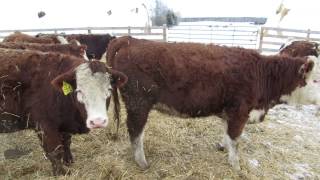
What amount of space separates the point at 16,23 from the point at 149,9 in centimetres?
1073

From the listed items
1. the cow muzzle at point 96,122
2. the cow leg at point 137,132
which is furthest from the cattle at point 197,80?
the cow muzzle at point 96,122

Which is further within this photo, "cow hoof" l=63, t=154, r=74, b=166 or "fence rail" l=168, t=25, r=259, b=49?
"fence rail" l=168, t=25, r=259, b=49

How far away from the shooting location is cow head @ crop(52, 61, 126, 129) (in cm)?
366

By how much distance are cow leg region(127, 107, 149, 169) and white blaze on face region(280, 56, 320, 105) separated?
1.98 m

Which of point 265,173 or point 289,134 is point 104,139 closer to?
point 265,173

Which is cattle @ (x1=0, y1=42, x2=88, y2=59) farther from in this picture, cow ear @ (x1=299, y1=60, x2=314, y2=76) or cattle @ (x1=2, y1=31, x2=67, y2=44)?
cow ear @ (x1=299, y1=60, x2=314, y2=76)

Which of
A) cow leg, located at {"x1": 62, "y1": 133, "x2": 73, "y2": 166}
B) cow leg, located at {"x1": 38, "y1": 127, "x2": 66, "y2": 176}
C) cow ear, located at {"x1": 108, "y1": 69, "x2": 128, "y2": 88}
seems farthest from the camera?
cow leg, located at {"x1": 62, "y1": 133, "x2": 73, "y2": 166}

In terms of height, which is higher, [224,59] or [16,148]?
[224,59]

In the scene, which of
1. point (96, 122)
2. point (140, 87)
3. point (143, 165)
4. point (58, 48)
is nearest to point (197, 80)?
point (140, 87)

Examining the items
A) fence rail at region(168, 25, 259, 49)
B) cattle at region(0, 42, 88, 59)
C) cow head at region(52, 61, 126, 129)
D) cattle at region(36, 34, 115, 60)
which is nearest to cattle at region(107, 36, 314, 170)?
cow head at region(52, 61, 126, 129)

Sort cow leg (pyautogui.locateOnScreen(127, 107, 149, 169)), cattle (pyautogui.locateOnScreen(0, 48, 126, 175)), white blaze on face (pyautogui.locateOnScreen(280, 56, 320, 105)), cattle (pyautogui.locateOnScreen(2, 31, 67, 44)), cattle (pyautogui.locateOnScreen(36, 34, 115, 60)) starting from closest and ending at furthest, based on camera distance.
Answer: cattle (pyautogui.locateOnScreen(0, 48, 126, 175)) < cow leg (pyautogui.locateOnScreen(127, 107, 149, 169)) < white blaze on face (pyautogui.locateOnScreen(280, 56, 320, 105)) < cattle (pyautogui.locateOnScreen(2, 31, 67, 44)) < cattle (pyautogui.locateOnScreen(36, 34, 115, 60))

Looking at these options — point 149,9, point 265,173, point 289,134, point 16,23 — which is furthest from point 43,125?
point 149,9

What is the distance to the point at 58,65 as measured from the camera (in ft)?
13.7

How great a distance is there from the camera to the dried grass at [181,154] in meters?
4.54
